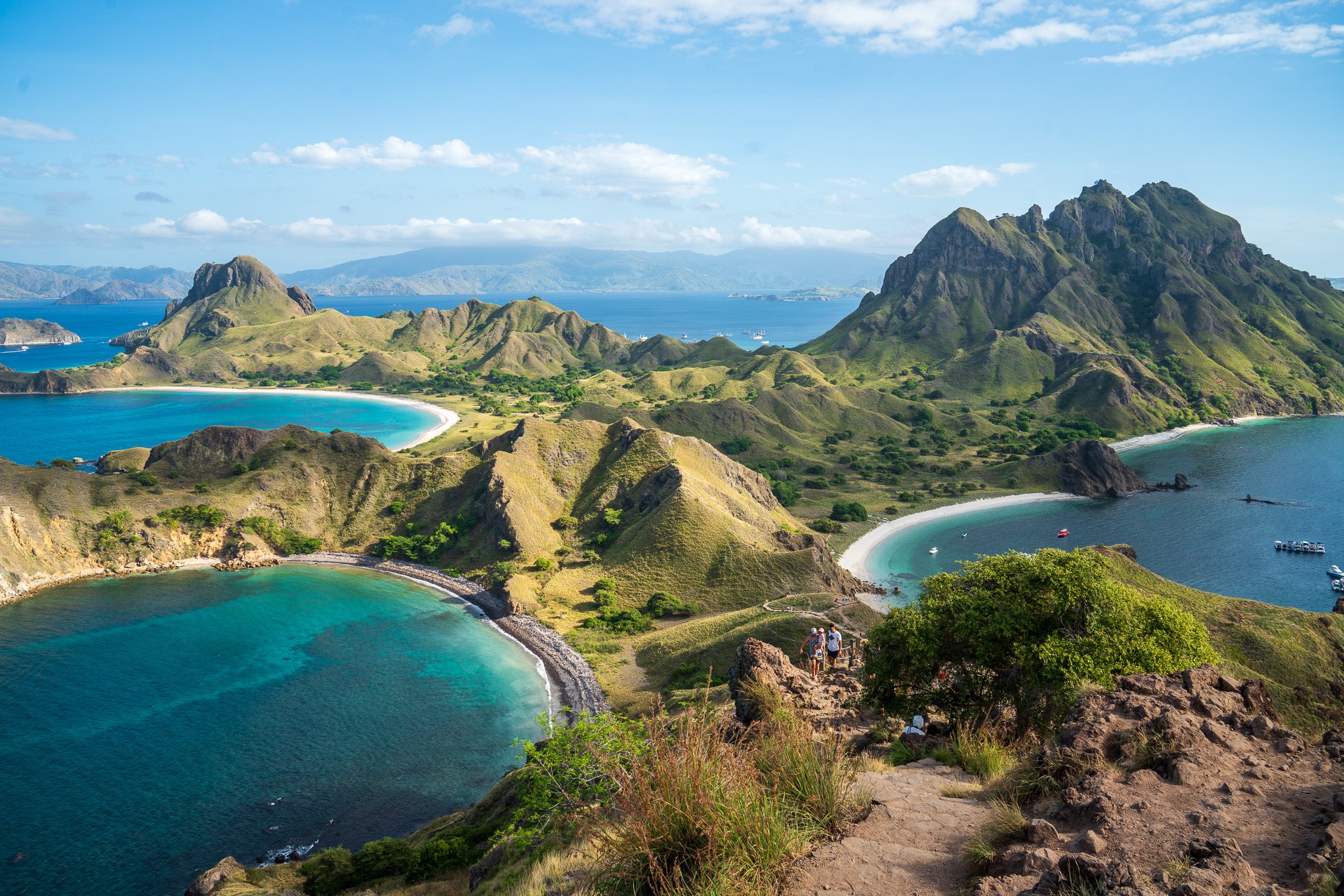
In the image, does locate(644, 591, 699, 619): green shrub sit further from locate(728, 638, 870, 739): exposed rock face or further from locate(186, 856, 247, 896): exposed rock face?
locate(186, 856, 247, 896): exposed rock face

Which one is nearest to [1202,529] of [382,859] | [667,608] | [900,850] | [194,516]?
[667,608]

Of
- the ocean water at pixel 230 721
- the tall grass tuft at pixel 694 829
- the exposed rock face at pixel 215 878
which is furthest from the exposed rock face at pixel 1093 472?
the tall grass tuft at pixel 694 829

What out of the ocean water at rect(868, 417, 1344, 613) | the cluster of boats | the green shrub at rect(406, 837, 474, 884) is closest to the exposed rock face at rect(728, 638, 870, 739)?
the green shrub at rect(406, 837, 474, 884)

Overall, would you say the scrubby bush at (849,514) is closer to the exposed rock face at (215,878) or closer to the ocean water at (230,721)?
the ocean water at (230,721)

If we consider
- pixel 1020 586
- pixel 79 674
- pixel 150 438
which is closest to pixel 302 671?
pixel 79 674

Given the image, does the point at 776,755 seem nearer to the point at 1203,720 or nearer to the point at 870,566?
the point at 1203,720

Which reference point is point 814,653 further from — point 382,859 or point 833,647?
point 382,859
